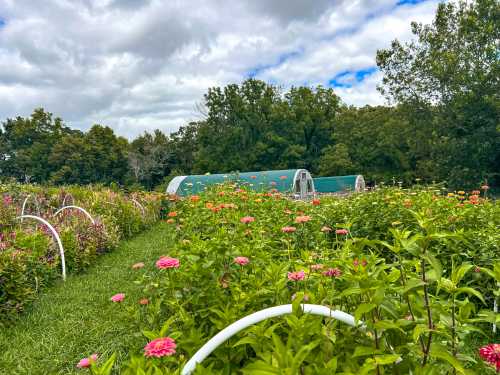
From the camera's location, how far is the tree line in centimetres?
1593

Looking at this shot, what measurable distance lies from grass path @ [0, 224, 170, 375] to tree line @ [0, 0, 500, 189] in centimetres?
1650

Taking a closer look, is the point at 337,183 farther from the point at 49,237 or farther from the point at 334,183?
the point at 49,237

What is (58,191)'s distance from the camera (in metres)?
9.49

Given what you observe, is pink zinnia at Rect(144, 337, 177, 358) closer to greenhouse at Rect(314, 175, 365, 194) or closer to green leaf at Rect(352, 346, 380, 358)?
green leaf at Rect(352, 346, 380, 358)

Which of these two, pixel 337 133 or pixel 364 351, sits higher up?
pixel 337 133

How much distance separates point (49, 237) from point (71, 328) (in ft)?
7.01

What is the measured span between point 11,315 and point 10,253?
66 cm

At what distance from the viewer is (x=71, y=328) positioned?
3.13 m

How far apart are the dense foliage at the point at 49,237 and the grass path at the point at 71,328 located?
226mm

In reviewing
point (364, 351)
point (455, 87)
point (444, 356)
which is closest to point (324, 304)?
point (364, 351)

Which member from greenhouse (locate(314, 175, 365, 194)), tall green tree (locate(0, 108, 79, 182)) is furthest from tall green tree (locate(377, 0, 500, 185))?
tall green tree (locate(0, 108, 79, 182))

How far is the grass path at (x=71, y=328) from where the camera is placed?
2600 mm

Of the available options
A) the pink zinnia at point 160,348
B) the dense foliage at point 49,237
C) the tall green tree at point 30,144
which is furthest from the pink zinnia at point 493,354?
the tall green tree at point 30,144

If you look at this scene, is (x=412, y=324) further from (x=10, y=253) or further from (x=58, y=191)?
(x=58, y=191)
